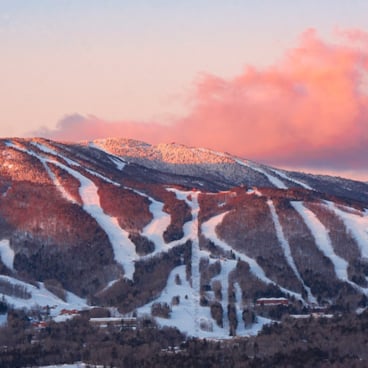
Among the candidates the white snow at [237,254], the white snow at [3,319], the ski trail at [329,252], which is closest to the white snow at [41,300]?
the white snow at [3,319]

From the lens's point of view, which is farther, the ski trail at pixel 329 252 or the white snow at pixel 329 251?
the white snow at pixel 329 251

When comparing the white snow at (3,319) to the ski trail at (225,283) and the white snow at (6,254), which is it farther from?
the white snow at (6,254)

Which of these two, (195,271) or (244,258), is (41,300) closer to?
(195,271)

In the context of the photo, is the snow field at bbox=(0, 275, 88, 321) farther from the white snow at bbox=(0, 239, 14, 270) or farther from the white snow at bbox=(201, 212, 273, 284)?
the white snow at bbox=(201, 212, 273, 284)

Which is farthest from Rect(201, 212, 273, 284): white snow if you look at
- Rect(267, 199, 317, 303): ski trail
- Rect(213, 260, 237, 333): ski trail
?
Rect(267, 199, 317, 303): ski trail

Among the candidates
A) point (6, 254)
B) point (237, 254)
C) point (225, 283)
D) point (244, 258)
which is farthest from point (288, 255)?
point (6, 254)

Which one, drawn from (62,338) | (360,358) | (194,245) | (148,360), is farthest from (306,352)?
(194,245)

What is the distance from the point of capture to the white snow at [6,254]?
187850 mm

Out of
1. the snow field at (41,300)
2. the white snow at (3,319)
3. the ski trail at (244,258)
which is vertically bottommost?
the white snow at (3,319)

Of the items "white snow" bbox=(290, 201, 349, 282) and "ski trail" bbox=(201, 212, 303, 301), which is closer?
"ski trail" bbox=(201, 212, 303, 301)

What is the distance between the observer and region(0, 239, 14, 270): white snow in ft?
616

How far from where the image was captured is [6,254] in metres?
192

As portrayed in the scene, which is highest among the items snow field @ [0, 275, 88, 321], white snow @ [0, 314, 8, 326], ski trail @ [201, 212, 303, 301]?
ski trail @ [201, 212, 303, 301]

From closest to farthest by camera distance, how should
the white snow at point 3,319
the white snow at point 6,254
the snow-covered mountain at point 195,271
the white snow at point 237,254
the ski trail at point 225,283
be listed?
the white snow at point 3,319, the ski trail at point 225,283, the snow-covered mountain at point 195,271, the white snow at point 237,254, the white snow at point 6,254
